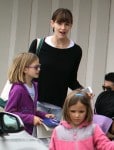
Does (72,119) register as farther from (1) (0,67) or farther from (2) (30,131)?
(1) (0,67)

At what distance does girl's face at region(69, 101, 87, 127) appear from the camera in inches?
147

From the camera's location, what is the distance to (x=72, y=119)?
12.4ft

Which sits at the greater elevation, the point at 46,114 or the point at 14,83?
the point at 14,83

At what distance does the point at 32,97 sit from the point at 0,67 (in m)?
4.08

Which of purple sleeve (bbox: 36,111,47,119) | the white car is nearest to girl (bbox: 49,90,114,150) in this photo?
the white car

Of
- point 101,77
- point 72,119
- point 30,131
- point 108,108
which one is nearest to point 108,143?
point 72,119

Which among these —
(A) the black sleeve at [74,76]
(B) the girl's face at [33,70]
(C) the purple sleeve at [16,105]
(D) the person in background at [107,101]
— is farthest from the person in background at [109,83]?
(C) the purple sleeve at [16,105]

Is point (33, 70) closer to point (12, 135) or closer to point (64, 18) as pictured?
point (64, 18)

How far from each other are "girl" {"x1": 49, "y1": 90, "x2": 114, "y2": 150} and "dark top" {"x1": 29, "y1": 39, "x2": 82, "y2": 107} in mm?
1157

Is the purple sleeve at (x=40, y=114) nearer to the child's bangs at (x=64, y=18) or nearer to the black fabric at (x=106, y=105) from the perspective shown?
the child's bangs at (x=64, y=18)

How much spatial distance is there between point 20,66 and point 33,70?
128mm

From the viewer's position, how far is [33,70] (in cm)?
485

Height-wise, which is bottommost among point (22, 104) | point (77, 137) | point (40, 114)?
point (40, 114)

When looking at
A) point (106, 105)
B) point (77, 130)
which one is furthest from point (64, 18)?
point (106, 105)
